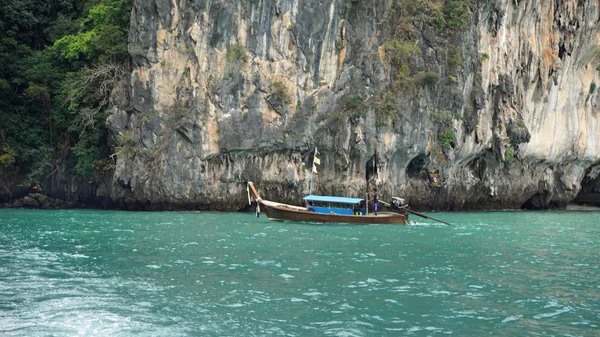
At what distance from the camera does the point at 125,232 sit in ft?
68.8

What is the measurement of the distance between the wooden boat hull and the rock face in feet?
18.5

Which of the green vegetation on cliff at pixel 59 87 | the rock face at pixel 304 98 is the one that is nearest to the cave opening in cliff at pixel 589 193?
the rock face at pixel 304 98

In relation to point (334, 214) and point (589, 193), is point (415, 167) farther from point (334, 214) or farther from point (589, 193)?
point (589, 193)

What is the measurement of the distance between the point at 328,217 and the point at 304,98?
27.3 ft

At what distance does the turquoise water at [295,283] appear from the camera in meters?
10.1

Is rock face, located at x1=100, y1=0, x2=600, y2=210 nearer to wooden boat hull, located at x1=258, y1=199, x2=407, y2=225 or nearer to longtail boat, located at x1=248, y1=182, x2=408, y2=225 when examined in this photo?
longtail boat, located at x1=248, y1=182, x2=408, y2=225

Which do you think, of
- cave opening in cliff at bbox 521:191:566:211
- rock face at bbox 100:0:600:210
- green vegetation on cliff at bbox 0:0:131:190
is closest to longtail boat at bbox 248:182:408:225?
rock face at bbox 100:0:600:210

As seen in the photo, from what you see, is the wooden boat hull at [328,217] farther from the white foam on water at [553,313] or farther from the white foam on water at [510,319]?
the white foam on water at [510,319]

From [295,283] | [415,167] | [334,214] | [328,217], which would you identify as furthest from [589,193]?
[295,283]

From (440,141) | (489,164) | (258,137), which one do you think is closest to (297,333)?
(258,137)

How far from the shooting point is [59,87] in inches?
1326

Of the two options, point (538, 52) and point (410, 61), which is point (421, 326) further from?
point (538, 52)

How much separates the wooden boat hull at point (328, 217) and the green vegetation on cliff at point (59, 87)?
10.7m

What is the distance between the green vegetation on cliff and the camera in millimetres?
32469
